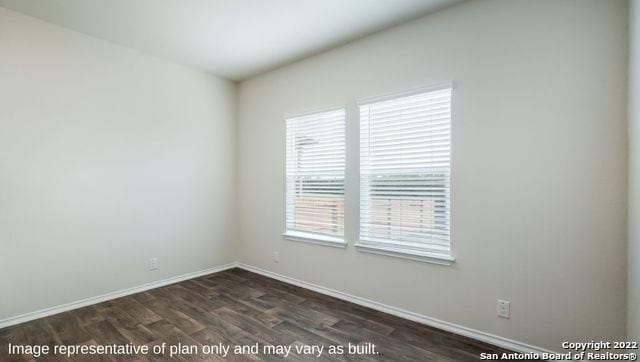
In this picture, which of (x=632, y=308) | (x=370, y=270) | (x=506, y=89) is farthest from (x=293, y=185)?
(x=632, y=308)

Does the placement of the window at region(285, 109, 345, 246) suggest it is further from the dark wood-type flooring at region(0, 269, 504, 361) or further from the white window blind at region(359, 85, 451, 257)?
the dark wood-type flooring at region(0, 269, 504, 361)

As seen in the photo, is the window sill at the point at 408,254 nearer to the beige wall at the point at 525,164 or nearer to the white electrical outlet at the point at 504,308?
the beige wall at the point at 525,164

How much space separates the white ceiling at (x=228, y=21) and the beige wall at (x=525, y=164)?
12.8 inches

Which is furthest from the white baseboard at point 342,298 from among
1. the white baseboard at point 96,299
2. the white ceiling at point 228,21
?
the white ceiling at point 228,21

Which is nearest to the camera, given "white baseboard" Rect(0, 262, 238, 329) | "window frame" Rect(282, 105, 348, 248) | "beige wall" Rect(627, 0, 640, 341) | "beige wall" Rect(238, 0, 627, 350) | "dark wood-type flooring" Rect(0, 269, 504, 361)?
"beige wall" Rect(627, 0, 640, 341)

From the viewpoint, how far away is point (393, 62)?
2996 millimetres

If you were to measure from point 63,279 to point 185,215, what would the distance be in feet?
4.56

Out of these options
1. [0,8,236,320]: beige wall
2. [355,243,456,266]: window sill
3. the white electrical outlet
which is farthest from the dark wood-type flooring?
[355,243,456,266]: window sill

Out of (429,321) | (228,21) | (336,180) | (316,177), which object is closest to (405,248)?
(429,321)

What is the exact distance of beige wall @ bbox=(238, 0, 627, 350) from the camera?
6.66ft

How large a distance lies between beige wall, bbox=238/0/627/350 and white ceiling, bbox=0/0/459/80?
0.32 meters

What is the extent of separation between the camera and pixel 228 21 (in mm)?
2906

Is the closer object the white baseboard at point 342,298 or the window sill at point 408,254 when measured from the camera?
the white baseboard at point 342,298

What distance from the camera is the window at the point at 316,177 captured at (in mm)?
3475
